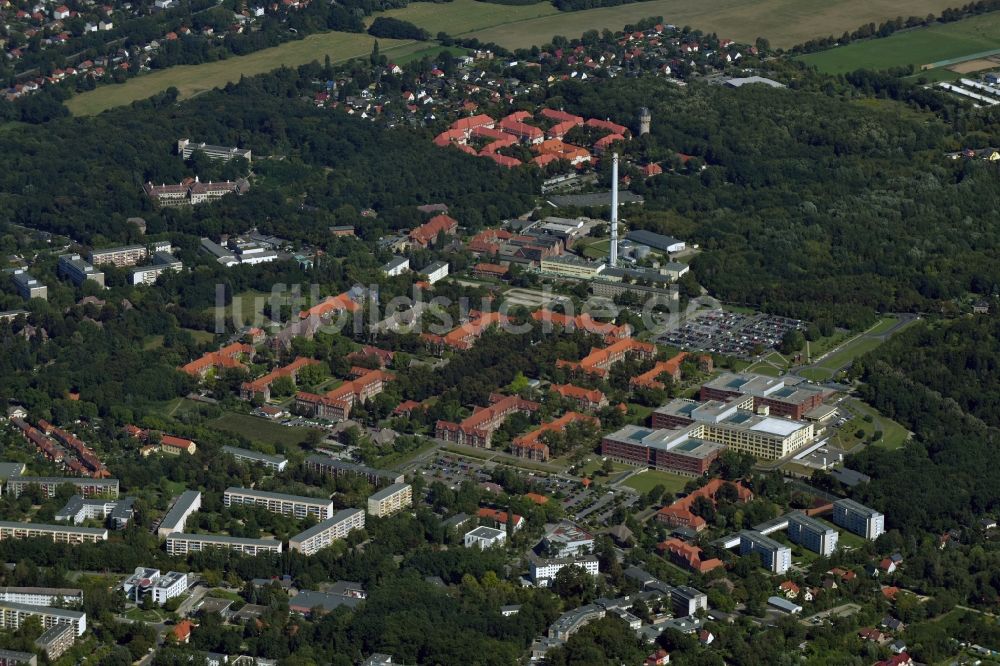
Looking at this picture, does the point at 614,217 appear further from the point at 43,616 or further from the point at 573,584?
the point at 43,616

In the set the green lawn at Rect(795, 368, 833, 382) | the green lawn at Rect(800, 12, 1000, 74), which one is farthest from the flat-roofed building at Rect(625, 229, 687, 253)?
the green lawn at Rect(800, 12, 1000, 74)

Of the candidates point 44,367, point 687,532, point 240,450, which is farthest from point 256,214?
point 687,532

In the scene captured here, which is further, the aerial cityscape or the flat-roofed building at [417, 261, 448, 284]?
the flat-roofed building at [417, 261, 448, 284]

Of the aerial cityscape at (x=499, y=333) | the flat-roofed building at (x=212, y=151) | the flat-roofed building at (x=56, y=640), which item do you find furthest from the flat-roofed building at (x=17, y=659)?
the flat-roofed building at (x=212, y=151)

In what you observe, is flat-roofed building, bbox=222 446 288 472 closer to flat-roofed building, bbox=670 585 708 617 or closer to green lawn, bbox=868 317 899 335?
flat-roofed building, bbox=670 585 708 617

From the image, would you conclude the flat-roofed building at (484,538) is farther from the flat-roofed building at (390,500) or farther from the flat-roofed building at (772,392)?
the flat-roofed building at (772,392)

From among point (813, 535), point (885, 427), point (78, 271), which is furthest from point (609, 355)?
point (78, 271)
